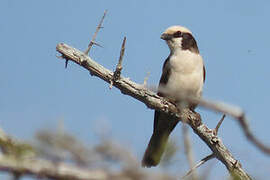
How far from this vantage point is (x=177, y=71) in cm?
732

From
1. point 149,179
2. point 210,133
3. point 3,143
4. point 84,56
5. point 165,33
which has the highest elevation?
point 165,33

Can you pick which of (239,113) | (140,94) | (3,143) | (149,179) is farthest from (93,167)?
(140,94)

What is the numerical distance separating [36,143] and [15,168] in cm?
13

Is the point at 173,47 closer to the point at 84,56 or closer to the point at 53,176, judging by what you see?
the point at 84,56

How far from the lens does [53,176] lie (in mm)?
1602

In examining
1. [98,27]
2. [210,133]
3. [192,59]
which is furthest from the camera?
[192,59]

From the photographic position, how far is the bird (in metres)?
7.20

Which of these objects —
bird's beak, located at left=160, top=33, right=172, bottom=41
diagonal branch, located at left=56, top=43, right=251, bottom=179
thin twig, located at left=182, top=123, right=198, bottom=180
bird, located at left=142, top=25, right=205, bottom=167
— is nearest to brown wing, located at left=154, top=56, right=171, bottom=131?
bird, located at left=142, top=25, right=205, bottom=167

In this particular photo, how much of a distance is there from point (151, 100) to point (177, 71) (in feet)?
5.27

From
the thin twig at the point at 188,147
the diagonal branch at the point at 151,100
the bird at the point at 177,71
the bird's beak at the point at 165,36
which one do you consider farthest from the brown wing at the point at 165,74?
the thin twig at the point at 188,147

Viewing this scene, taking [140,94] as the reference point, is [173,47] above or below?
above

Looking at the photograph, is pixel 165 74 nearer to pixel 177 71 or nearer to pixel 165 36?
pixel 177 71

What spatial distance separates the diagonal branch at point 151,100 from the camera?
18.1 feet

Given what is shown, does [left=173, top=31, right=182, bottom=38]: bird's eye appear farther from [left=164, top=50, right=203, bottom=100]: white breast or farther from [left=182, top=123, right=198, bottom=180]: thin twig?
[left=182, top=123, right=198, bottom=180]: thin twig
